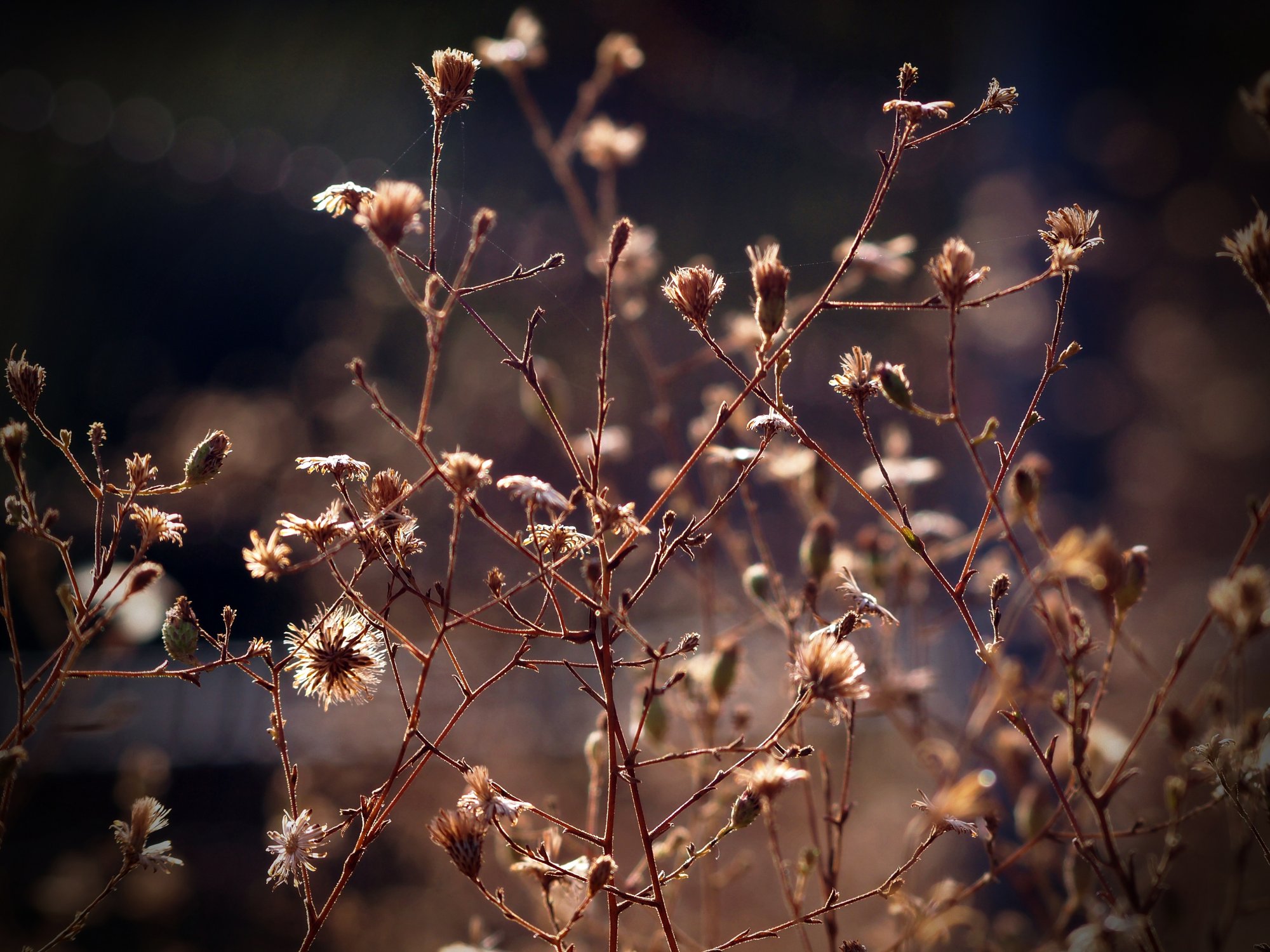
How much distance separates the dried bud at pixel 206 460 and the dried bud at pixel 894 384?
13.0 inches

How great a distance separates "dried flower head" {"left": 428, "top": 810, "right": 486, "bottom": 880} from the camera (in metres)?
0.38

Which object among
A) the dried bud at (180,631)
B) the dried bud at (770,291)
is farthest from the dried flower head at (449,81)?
the dried bud at (180,631)

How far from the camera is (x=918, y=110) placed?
412 millimetres

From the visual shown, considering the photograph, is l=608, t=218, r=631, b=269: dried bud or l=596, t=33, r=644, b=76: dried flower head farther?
l=596, t=33, r=644, b=76: dried flower head

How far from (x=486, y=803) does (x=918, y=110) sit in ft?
1.24

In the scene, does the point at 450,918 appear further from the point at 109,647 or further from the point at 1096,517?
the point at 1096,517

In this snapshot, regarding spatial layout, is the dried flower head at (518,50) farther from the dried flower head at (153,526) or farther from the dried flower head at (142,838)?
the dried flower head at (142,838)

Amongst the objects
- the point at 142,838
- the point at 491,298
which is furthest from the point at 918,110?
the point at 491,298

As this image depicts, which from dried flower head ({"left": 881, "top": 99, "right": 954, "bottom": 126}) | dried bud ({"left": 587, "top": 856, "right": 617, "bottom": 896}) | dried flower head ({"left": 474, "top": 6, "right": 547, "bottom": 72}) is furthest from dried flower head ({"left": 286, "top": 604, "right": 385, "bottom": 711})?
dried flower head ({"left": 474, "top": 6, "right": 547, "bottom": 72})

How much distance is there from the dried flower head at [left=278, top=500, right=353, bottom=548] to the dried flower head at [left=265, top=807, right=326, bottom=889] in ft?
0.41

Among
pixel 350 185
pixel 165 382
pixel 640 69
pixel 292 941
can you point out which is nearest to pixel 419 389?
pixel 165 382

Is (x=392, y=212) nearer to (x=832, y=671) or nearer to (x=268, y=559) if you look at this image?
(x=268, y=559)

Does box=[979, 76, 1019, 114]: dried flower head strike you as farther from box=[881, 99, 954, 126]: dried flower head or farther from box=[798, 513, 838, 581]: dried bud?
box=[798, 513, 838, 581]: dried bud

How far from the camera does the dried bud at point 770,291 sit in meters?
0.41
